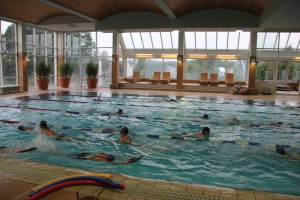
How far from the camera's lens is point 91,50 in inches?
870

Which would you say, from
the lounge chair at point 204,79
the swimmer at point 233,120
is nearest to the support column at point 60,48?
the lounge chair at point 204,79

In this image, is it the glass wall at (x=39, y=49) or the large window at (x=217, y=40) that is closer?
the glass wall at (x=39, y=49)

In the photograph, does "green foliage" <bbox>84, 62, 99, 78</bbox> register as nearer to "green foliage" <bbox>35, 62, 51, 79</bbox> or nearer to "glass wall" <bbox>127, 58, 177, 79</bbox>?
"green foliage" <bbox>35, 62, 51, 79</bbox>

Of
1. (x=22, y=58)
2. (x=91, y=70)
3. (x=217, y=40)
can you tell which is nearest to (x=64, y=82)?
(x=91, y=70)

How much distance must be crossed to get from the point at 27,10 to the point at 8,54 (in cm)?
300

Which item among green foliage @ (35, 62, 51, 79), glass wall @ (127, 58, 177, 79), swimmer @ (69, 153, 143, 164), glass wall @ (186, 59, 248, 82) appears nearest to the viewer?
swimmer @ (69, 153, 143, 164)

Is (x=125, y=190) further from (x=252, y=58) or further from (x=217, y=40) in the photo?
(x=217, y=40)

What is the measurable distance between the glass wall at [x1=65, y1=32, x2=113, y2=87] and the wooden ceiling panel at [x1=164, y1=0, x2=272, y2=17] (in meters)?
8.33

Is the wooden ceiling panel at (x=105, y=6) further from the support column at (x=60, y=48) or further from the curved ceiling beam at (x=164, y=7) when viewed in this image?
the support column at (x=60, y=48)

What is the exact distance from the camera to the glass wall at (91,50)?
71.7 feet

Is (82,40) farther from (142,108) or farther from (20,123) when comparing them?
(20,123)

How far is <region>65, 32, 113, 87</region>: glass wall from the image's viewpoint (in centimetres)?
2184

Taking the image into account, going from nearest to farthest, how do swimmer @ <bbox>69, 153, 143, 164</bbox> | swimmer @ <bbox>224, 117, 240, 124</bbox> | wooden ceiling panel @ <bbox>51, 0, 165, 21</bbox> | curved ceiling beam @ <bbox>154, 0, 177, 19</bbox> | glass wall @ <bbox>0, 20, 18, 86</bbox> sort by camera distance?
swimmer @ <bbox>69, 153, 143, 164</bbox>, swimmer @ <bbox>224, 117, 240, 124</bbox>, curved ceiling beam @ <bbox>154, 0, 177, 19</bbox>, wooden ceiling panel @ <bbox>51, 0, 165, 21</bbox>, glass wall @ <bbox>0, 20, 18, 86</bbox>

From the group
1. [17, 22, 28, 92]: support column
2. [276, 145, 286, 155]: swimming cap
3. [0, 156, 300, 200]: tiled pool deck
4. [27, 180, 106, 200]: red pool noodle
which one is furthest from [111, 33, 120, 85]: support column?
[27, 180, 106, 200]: red pool noodle
